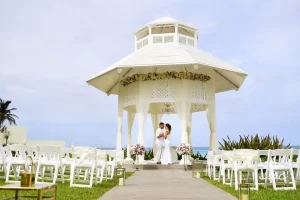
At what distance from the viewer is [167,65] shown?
20891 millimetres

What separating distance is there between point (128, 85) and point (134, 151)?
184 inches

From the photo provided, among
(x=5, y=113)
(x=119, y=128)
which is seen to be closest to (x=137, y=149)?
(x=119, y=128)

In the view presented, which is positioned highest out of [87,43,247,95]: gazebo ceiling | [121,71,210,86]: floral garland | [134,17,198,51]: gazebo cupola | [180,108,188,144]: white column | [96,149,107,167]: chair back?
[134,17,198,51]: gazebo cupola

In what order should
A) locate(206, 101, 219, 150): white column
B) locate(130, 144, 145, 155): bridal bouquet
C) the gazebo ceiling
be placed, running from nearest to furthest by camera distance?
locate(130, 144, 145, 155): bridal bouquet < the gazebo ceiling < locate(206, 101, 219, 150): white column

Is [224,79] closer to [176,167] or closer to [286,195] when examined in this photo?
[176,167]

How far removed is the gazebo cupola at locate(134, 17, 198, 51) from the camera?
23209mm

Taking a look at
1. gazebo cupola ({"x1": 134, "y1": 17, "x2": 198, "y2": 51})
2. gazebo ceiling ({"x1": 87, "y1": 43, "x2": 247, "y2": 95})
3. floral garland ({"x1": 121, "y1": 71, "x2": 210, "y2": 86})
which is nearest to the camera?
gazebo ceiling ({"x1": 87, "y1": 43, "x2": 247, "y2": 95})

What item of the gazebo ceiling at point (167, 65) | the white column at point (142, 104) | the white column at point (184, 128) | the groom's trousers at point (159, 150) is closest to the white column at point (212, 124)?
the gazebo ceiling at point (167, 65)

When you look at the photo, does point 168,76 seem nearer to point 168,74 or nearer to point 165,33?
point 168,74

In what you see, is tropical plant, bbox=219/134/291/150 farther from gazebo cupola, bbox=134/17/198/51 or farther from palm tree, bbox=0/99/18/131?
palm tree, bbox=0/99/18/131

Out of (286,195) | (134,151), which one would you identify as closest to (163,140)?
(134,151)

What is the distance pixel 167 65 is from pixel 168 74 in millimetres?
1251

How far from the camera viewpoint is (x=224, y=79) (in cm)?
2570

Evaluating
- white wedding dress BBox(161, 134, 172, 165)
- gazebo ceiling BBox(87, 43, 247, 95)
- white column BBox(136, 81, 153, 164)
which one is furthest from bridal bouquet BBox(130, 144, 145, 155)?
gazebo ceiling BBox(87, 43, 247, 95)
